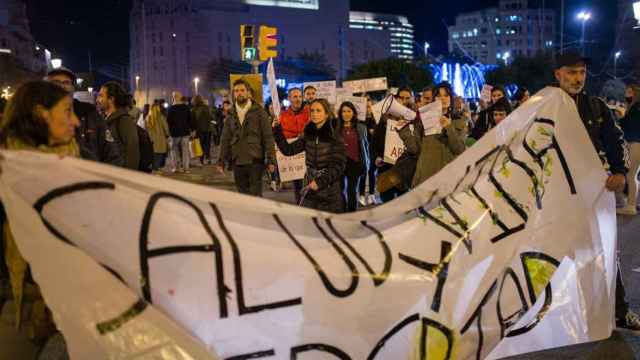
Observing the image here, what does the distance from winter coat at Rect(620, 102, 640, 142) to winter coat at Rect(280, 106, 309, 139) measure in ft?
16.4

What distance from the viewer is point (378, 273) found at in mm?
3578

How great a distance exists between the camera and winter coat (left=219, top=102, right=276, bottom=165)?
8602 mm

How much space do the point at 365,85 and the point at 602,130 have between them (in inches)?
409

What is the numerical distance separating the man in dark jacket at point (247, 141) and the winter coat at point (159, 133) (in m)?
7.95

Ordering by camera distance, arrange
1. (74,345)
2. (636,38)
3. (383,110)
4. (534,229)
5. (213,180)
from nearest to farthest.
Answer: (74,345) < (534,229) < (383,110) < (213,180) < (636,38)

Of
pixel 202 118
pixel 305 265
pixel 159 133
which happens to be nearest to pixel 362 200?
pixel 159 133

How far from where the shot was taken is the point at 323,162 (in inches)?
282

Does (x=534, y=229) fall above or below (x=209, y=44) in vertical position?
below

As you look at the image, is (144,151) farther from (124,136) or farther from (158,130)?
(158,130)

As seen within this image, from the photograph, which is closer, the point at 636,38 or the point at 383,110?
the point at 383,110

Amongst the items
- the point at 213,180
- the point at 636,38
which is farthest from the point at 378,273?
the point at 636,38

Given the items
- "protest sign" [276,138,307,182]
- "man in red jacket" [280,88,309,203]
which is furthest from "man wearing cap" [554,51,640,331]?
"protest sign" [276,138,307,182]

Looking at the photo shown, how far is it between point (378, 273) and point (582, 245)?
1.56m

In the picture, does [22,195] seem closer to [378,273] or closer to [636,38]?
[378,273]
